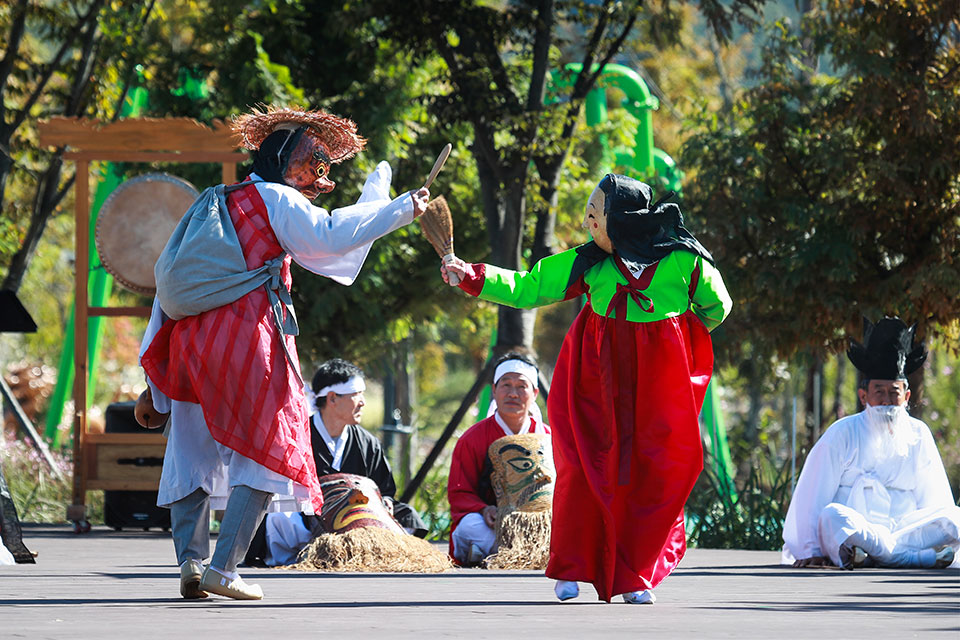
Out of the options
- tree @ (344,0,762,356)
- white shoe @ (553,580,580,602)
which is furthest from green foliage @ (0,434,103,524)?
white shoe @ (553,580,580,602)

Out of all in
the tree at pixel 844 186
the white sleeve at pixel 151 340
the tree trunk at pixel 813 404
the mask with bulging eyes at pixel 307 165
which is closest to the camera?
the white sleeve at pixel 151 340

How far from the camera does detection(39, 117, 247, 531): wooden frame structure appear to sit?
368 inches

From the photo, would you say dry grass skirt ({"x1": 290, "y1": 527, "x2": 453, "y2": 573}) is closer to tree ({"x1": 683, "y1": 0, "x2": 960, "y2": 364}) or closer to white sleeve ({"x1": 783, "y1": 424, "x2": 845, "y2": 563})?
white sleeve ({"x1": 783, "y1": 424, "x2": 845, "y2": 563})

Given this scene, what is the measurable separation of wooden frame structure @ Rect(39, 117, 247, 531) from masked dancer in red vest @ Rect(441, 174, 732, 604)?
4.45 metres

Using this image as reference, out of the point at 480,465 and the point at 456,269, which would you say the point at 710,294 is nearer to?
the point at 456,269

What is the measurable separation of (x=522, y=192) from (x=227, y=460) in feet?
17.5

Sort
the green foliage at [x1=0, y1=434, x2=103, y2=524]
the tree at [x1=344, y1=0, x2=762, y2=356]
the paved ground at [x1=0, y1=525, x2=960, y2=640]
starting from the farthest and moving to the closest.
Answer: the green foliage at [x1=0, y1=434, x2=103, y2=524] < the tree at [x1=344, y1=0, x2=762, y2=356] < the paved ground at [x1=0, y1=525, x2=960, y2=640]

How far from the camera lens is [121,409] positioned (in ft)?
32.2

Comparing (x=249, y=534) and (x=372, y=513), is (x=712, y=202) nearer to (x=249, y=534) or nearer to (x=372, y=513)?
(x=372, y=513)

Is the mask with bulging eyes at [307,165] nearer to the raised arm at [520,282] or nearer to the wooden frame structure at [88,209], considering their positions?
the raised arm at [520,282]

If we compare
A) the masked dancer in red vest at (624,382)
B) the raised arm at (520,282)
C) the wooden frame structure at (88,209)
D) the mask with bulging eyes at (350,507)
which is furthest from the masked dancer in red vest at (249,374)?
the wooden frame structure at (88,209)

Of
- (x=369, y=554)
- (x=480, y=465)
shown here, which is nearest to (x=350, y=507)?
(x=369, y=554)

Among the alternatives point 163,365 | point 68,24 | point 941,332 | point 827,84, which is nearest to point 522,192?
point 827,84

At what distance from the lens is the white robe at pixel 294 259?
15.8ft
